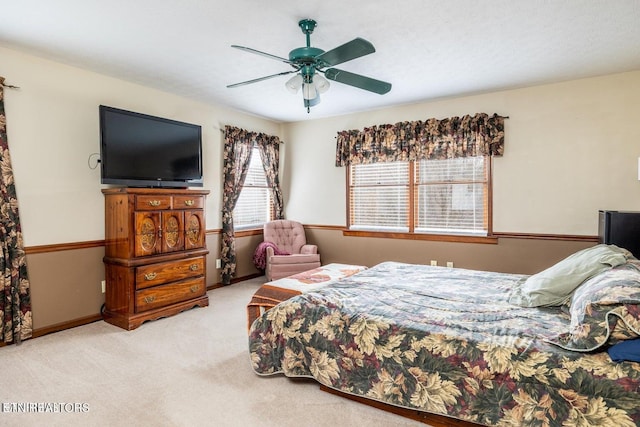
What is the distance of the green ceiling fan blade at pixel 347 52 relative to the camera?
2.28 meters

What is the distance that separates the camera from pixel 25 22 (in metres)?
2.73

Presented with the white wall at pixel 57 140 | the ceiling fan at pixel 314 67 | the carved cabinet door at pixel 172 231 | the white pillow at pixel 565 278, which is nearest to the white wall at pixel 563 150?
the white pillow at pixel 565 278

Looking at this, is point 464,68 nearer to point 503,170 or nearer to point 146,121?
point 503,170

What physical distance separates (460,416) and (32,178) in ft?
13.7

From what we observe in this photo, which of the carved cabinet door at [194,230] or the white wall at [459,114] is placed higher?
the white wall at [459,114]

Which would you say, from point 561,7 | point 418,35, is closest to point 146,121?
point 418,35

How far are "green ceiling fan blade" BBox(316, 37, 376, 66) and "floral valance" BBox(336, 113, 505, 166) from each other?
9.20 feet

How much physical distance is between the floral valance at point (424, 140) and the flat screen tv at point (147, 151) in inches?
92.5

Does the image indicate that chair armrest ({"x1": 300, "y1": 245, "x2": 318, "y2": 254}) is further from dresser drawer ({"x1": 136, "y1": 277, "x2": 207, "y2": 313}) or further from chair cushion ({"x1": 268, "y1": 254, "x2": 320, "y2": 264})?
dresser drawer ({"x1": 136, "y1": 277, "x2": 207, "y2": 313})

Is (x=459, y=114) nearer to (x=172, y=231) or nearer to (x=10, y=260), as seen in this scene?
(x=172, y=231)

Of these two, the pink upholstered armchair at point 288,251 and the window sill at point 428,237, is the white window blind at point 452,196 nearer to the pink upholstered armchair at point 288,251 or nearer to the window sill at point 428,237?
the window sill at point 428,237

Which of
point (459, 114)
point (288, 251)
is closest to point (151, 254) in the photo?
point (288, 251)

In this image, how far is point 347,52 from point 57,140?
124 inches

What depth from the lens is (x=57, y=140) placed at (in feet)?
11.8
